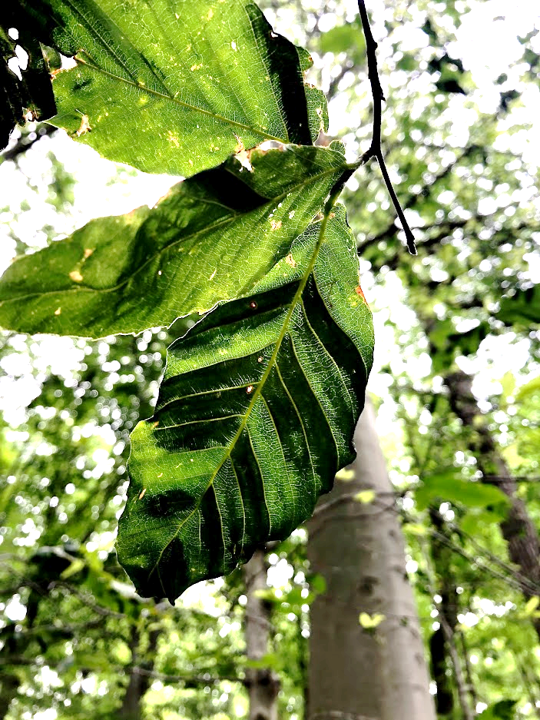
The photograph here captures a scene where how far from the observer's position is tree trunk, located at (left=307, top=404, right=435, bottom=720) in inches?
49.3

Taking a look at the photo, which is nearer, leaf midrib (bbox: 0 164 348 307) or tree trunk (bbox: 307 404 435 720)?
leaf midrib (bbox: 0 164 348 307)

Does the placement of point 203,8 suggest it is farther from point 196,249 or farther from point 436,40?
point 436,40

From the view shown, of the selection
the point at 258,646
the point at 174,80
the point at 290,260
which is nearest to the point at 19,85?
the point at 174,80

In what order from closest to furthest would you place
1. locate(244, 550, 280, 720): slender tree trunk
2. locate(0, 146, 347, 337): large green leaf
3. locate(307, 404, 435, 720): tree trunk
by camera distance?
1. locate(0, 146, 347, 337): large green leaf
2. locate(307, 404, 435, 720): tree trunk
3. locate(244, 550, 280, 720): slender tree trunk

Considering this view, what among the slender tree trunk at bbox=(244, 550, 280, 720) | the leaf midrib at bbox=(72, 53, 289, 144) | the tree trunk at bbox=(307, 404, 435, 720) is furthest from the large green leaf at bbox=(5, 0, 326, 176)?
the slender tree trunk at bbox=(244, 550, 280, 720)

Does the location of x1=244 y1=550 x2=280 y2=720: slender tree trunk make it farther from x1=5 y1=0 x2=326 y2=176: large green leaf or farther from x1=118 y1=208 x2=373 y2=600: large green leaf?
x1=5 y1=0 x2=326 y2=176: large green leaf

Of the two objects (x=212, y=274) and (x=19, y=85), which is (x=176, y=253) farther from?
(x=19, y=85)

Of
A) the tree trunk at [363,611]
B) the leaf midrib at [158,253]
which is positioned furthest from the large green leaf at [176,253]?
the tree trunk at [363,611]

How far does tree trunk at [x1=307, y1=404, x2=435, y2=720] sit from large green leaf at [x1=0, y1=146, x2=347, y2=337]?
1.25 meters

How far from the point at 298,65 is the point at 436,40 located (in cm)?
239

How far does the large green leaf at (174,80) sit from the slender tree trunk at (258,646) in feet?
5.45

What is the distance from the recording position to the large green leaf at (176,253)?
291 mm

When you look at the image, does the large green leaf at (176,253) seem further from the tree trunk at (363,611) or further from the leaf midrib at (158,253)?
the tree trunk at (363,611)

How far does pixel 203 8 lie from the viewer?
0.33 m
